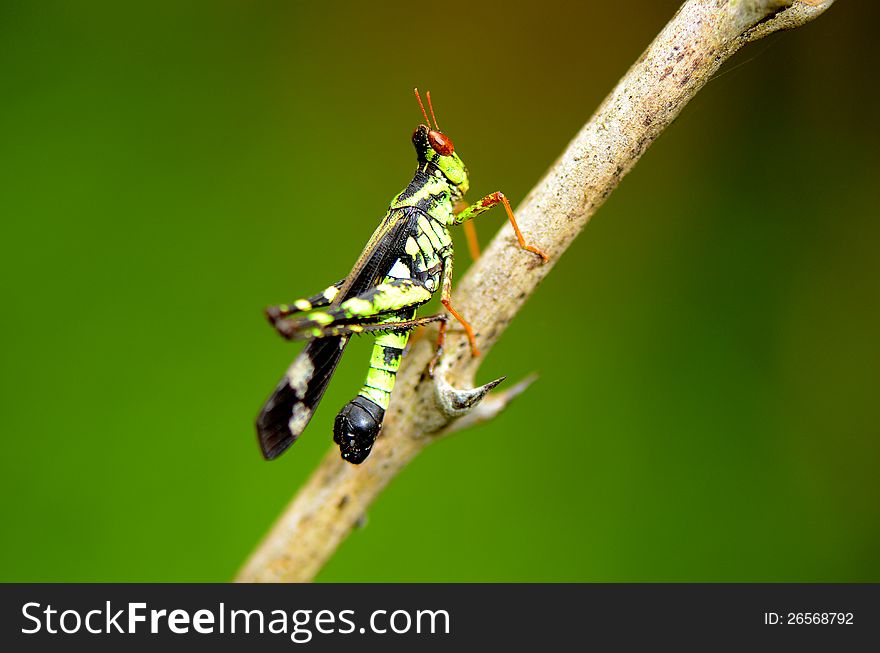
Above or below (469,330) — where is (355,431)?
below

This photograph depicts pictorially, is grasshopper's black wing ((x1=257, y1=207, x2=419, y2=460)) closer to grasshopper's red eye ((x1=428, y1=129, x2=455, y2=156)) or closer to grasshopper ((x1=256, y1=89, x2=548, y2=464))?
grasshopper ((x1=256, y1=89, x2=548, y2=464))

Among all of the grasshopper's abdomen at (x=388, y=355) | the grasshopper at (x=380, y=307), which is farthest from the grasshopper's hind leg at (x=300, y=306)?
the grasshopper's abdomen at (x=388, y=355)

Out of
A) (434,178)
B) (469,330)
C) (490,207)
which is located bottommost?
(469,330)

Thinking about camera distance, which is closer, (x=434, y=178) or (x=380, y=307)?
(x=380, y=307)

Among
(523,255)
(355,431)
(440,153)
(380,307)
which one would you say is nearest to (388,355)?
(380,307)

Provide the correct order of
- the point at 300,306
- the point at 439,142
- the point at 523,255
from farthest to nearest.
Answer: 1. the point at 439,142
2. the point at 300,306
3. the point at 523,255

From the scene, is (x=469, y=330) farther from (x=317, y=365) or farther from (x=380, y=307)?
(x=317, y=365)

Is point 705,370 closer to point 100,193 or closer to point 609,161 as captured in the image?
point 609,161
